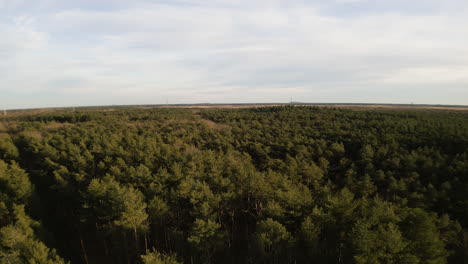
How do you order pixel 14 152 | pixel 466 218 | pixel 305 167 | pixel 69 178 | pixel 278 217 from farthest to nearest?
pixel 14 152 < pixel 305 167 < pixel 69 178 < pixel 466 218 < pixel 278 217

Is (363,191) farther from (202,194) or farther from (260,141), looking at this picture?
(260,141)

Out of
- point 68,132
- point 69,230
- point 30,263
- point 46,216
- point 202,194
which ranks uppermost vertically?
point 68,132

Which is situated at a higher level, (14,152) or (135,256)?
(14,152)

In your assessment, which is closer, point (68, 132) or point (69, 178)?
point (69, 178)

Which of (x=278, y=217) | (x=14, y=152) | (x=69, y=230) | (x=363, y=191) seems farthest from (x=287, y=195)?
(x=14, y=152)

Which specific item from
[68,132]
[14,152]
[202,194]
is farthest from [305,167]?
[68,132]

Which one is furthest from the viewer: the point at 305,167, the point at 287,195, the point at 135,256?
the point at 305,167

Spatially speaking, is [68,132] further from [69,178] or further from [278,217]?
[278,217]
